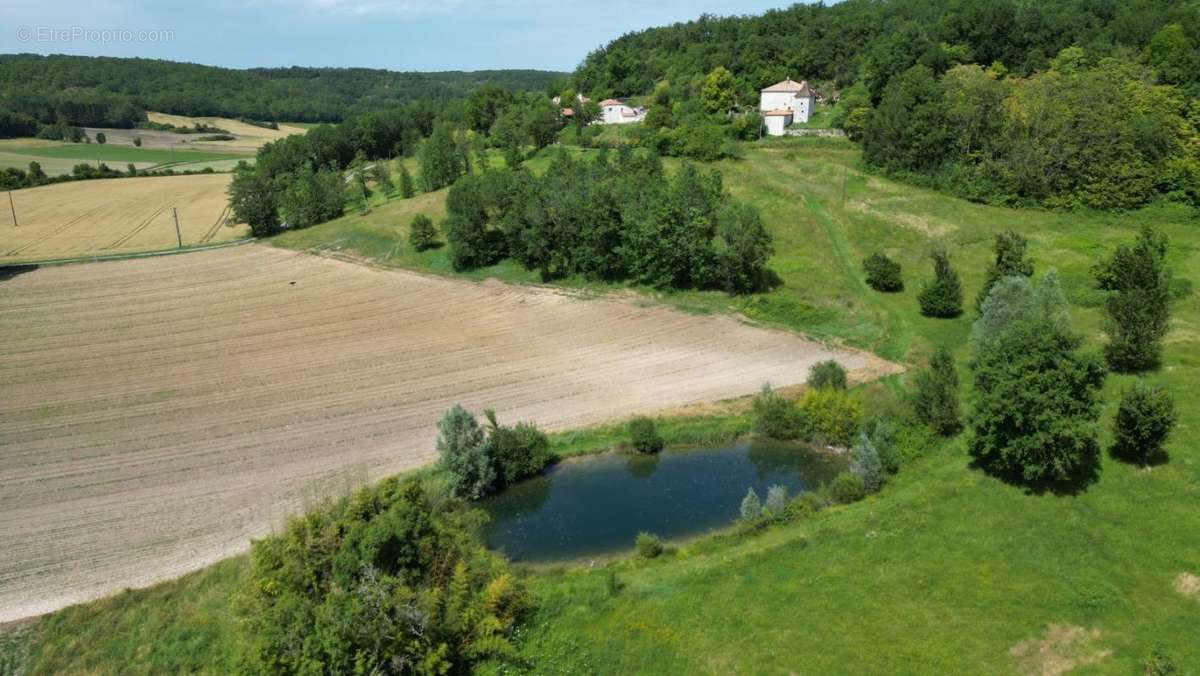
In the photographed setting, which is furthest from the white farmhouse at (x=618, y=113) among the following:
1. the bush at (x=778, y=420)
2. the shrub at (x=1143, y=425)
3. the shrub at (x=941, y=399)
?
the shrub at (x=1143, y=425)

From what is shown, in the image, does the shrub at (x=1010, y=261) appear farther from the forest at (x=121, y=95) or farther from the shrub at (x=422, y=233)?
the forest at (x=121, y=95)

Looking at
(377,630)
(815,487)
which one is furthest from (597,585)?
(815,487)

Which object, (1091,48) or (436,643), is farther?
(1091,48)

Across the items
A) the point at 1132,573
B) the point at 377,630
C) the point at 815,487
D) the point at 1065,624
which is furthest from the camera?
the point at 815,487

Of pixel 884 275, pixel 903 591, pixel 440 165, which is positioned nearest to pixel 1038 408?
pixel 903 591

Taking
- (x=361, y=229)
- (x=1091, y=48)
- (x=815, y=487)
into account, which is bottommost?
(x=815, y=487)

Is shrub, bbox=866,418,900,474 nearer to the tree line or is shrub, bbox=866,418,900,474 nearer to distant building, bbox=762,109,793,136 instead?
the tree line

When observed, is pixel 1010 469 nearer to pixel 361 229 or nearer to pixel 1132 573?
pixel 1132 573

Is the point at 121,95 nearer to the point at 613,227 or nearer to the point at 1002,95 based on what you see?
the point at 613,227
